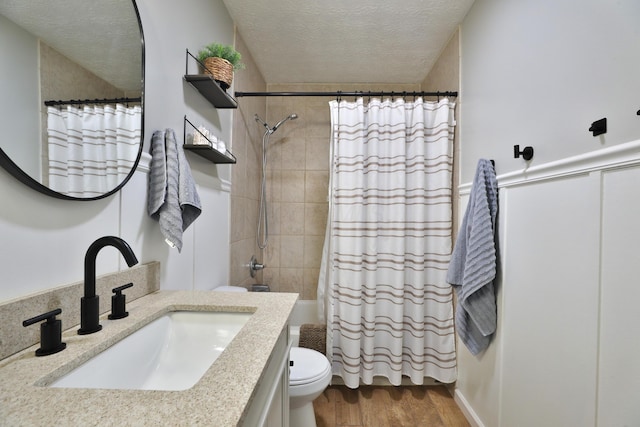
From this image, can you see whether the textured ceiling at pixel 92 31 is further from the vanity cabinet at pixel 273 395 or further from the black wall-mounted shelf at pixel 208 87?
the vanity cabinet at pixel 273 395

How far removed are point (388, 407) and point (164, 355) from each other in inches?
58.4

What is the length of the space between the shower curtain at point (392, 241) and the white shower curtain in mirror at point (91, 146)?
3.97ft

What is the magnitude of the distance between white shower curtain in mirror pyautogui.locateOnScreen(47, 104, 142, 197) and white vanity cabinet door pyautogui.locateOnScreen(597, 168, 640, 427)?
4.71 ft

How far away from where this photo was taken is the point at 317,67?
7.50 ft

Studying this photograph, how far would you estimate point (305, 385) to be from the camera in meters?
1.28

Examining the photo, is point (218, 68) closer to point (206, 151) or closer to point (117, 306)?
point (206, 151)

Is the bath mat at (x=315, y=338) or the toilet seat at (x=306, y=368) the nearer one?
the toilet seat at (x=306, y=368)

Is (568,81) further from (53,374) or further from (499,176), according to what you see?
(53,374)

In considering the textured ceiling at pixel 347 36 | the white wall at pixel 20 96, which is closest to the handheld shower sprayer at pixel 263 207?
the textured ceiling at pixel 347 36

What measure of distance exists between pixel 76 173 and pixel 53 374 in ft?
1.52

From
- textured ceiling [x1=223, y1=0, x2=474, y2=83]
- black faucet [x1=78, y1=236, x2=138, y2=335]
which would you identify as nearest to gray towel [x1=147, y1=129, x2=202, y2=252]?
black faucet [x1=78, y1=236, x2=138, y2=335]

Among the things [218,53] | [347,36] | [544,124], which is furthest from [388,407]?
[347,36]

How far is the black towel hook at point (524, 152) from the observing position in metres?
1.07

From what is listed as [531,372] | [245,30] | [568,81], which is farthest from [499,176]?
[245,30]
